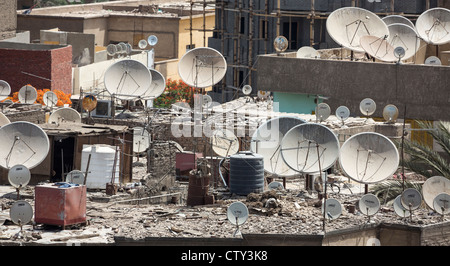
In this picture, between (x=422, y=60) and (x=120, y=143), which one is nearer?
(x=120, y=143)

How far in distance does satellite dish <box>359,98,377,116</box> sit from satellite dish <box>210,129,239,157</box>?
5.61 metres

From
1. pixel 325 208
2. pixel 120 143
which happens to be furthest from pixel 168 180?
pixel 325 208

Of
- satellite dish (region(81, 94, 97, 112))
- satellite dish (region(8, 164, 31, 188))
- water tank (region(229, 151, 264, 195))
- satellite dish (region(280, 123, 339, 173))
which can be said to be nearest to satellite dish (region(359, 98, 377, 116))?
satellite dish (region(81, 94, 97, 112))

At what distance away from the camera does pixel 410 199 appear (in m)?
24.3

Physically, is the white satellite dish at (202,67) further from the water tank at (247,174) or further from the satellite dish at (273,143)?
the water tank at (247,174)

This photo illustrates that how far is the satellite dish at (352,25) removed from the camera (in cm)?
3925

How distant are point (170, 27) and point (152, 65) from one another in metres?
9.28

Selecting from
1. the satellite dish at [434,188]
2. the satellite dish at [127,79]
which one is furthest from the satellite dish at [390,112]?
the satellite dish at [434,188]

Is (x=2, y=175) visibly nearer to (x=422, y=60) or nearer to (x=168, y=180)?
(x=168, y=180)

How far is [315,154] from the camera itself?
26906 millimetres

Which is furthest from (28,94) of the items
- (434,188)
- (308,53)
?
(434,188)

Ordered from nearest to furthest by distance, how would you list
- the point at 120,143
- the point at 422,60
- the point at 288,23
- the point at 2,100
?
the point at 120,143 < the point at 2,100 < the point at 422,60 < the point at 288,23

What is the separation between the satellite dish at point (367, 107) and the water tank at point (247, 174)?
10023 mm

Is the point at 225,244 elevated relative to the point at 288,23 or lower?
lower
